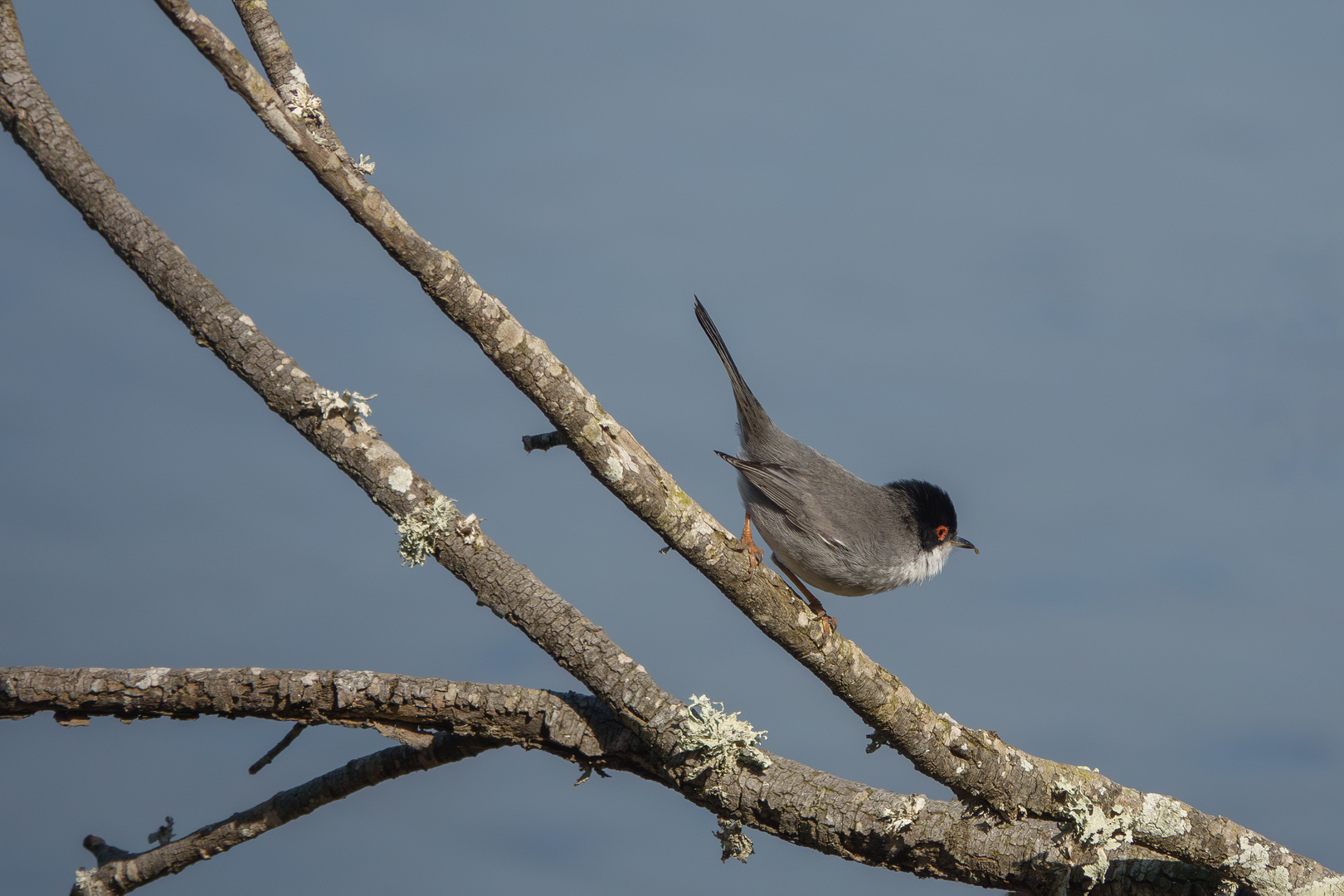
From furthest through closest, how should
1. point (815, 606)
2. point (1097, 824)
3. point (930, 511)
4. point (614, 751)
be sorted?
point (930, 511), point (815, 606), point (614, 751), point (1097, 824)

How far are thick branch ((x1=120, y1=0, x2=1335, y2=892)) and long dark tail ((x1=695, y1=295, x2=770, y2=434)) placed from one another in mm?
1941

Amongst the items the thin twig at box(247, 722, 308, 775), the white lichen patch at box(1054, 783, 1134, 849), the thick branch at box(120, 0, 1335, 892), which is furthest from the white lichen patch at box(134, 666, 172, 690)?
the white lichen patch at box(1054, 783, 1134, 849)

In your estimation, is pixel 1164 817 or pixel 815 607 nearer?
pixel 1164 817

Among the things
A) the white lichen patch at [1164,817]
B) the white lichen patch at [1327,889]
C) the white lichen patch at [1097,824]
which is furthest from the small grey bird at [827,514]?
the white lichen patch at [1327,889]

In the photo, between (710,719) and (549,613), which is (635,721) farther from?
(549,613)

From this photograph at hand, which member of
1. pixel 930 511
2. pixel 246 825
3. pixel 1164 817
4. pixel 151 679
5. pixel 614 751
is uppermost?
pixel 930 511

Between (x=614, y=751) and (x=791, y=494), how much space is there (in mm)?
2017

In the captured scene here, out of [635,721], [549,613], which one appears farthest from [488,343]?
[635,721]

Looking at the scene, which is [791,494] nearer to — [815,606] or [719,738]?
[815,606]

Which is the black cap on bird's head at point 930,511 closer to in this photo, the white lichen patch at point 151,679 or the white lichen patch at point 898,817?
the white lichen patch at point 898,817

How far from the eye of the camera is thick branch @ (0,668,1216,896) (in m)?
3.65

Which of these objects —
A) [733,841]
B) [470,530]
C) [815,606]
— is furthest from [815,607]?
[470,530]

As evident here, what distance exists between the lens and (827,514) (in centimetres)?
532

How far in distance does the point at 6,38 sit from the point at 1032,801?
5.07m
